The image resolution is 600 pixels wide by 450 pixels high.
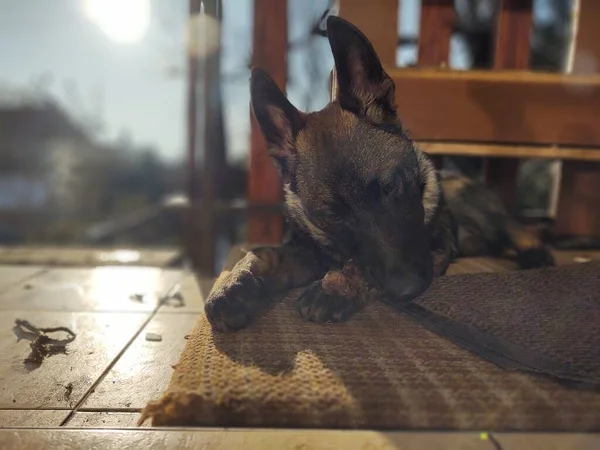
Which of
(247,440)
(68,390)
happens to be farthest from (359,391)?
(68,390)

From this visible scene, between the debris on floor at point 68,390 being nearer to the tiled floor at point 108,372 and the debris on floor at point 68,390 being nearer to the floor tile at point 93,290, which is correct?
the tiled floor at point 108,372

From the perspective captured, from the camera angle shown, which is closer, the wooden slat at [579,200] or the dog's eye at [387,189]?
the dog's eye at [387,189]

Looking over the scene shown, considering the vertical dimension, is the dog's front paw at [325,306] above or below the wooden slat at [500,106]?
below

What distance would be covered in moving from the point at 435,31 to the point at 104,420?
3.08 m

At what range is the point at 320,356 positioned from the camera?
1553 millimetres

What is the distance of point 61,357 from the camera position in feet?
5.99

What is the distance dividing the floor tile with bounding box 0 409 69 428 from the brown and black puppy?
0.55m

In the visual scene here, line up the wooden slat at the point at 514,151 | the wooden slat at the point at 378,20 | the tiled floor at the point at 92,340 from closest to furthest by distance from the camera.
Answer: the tiled floor at the point at 92,340, the wooden slat at the point at 378,20, the wooden slat at the point at 514,151

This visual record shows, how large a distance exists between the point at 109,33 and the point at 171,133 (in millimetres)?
1937

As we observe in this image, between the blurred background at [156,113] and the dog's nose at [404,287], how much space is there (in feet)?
3.15

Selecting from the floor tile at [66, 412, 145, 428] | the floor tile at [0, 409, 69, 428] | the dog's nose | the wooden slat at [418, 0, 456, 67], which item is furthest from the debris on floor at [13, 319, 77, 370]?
the wooden slat at [418, 0, 456, 67]

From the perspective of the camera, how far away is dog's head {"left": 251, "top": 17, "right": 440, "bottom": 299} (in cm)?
194

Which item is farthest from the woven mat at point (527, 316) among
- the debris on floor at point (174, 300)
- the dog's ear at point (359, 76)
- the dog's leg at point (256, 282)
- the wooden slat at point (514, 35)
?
the wooden slat at point (514, 35)

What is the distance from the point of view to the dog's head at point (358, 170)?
1942 millimetres
